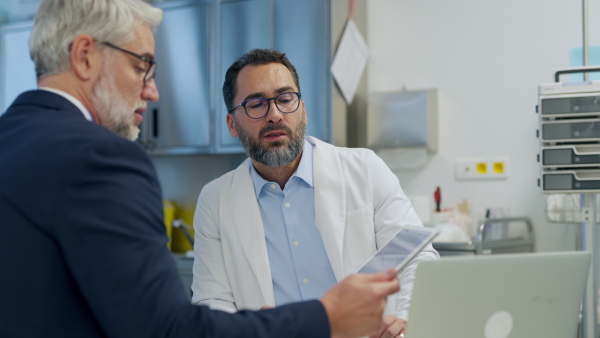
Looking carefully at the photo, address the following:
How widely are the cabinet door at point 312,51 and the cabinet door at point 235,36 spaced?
0.42 feet

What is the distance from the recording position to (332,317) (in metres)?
1.12

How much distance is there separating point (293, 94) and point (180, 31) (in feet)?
7.35

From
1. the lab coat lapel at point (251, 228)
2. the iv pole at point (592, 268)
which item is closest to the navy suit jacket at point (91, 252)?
the lab coat lapel at point (251, 228)

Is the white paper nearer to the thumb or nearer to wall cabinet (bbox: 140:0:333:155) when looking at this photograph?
wall cabinet (bbox: 140:0:333:155)

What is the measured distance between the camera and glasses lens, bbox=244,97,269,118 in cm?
204

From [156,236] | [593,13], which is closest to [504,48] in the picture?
[593,13]

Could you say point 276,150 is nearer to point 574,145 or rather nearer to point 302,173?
point 302,173

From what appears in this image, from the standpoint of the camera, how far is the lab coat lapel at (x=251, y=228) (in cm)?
191

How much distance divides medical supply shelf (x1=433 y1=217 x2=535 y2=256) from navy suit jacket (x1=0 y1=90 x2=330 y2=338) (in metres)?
2.24

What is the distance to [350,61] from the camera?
374cm

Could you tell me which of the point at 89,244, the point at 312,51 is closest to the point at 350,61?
the point at 312,51

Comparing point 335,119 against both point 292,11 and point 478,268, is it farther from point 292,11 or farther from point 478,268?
point 478,268

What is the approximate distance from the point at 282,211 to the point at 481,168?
6.34 feet

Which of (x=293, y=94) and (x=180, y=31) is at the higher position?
(x=180, y=31)
